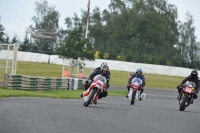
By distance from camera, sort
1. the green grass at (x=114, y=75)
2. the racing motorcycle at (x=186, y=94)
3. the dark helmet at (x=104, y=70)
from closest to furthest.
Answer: the dark helmet at (x=104, y=70) < the racing motorcycle at (x=186, y=94) < the green grass at (x=114, y=75)

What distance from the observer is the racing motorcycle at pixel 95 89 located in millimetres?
17203

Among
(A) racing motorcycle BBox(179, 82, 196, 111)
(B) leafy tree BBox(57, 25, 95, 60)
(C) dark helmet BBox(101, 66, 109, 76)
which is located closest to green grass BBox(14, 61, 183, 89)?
(B) leafy tree BBox(57, 25, 95, 60)

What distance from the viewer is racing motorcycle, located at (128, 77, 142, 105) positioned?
21.8 metres

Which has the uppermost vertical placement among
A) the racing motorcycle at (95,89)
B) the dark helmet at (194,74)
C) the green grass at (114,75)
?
the dark helmet at (194,74)

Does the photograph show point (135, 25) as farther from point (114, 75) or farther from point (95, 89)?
point (95, 89)

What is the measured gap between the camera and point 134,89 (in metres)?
21.8

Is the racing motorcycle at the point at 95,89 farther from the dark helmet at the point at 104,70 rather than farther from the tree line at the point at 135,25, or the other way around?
the tree line at the point at 135,25

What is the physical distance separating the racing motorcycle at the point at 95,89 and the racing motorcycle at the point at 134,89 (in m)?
4.22

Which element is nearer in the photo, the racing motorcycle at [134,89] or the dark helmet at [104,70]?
the dark helmet at [104,70]

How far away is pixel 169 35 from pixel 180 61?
3380 cm

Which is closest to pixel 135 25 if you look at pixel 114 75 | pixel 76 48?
pixel 114 75

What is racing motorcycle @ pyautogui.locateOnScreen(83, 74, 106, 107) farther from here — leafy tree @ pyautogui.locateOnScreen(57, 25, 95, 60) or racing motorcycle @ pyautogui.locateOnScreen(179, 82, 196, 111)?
leafy tree @ pyautogui.locateOnScreen(57, 25, 95, 60)

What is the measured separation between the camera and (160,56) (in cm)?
6950

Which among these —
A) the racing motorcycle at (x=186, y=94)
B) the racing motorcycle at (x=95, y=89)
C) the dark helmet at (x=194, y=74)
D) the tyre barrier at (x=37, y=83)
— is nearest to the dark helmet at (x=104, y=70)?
the racing motorcycle at (x=95, y=89)
